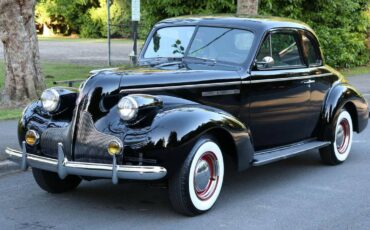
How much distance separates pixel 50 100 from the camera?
5730 mm

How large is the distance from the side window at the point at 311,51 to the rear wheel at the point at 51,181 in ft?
10.2

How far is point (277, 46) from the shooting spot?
684 centimetres

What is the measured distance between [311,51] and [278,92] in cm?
111

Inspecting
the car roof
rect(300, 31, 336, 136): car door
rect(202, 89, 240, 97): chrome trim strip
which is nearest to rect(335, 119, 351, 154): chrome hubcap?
rect(300, 31, 336, 136): car door

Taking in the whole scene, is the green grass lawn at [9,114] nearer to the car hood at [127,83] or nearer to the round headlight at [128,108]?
the car hood at [127,83]

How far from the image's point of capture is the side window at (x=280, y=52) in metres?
6.52

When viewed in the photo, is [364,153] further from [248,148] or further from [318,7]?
[318,7]

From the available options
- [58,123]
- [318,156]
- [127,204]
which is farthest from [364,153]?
[58,123]

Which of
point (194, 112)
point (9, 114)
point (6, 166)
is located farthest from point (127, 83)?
point (9, 114)

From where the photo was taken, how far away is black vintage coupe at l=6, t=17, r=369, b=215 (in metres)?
5.15

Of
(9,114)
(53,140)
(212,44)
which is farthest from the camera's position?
(9,114)

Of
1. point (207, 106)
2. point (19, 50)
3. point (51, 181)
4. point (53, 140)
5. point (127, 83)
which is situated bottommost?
point (51, 181)

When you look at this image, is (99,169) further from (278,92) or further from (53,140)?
(278,92)

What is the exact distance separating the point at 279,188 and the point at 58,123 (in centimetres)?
245
